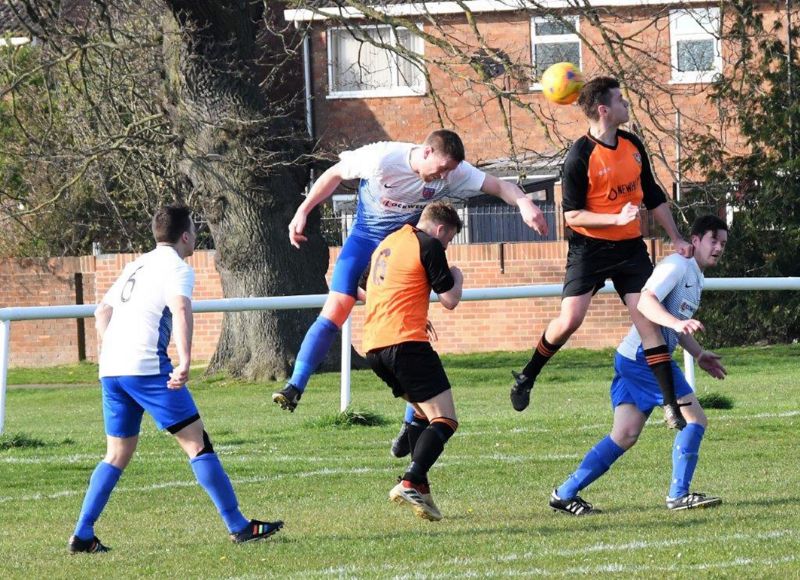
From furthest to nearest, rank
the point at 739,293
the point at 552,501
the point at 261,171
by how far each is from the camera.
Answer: the point at 739,293
the point at 261,171
the point at 552,501

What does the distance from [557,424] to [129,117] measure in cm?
1233

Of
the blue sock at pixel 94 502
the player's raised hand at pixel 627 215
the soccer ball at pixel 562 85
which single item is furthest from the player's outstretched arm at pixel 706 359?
the blue sock at pixel 94 502

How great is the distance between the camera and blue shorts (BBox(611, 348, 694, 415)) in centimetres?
830

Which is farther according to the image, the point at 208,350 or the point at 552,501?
the point at 208,350

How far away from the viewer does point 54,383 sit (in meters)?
26.4

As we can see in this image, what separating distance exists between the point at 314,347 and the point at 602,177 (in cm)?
208

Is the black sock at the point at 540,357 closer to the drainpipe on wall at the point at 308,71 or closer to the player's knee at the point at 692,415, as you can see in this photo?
the player's knee at the point at 692,415

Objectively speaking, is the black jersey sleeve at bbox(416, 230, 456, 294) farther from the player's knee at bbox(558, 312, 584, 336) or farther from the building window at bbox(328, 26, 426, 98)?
the building window at bbox(328, 26, 426, 98)

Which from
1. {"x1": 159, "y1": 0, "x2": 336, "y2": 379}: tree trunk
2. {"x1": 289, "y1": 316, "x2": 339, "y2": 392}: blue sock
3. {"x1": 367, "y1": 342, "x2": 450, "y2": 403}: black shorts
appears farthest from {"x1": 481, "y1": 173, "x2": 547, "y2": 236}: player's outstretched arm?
{"x1": 159, "y1": 0, "x2": 336, "y2": 379}: tree trunk

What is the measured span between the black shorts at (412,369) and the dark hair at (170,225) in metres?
1.24

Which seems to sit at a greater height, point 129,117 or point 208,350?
point 129,117

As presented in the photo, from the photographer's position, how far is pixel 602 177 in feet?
28.6

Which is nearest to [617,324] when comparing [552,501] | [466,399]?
[466,399]

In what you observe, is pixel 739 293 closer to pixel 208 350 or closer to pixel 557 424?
pixel 208 350
